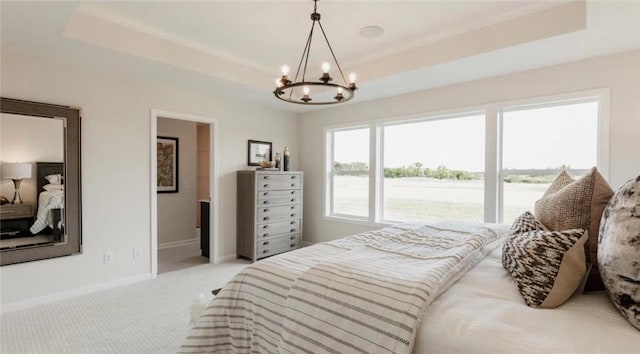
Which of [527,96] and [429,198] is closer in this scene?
[527,96]

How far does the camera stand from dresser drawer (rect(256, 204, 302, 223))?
446 centimetres

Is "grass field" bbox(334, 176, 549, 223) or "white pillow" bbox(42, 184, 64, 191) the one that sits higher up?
"white pillow" bbox(42, 184, 64, 191)

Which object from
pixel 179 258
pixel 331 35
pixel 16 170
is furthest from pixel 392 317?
pixel 179 258

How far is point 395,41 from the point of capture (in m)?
3.23

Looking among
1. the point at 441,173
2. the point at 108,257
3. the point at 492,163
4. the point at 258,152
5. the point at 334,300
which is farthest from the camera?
the point at 258,152

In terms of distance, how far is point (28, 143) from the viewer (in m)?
2.92

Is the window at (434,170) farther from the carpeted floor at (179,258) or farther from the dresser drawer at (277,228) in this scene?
the carpeted floor at (179,258)

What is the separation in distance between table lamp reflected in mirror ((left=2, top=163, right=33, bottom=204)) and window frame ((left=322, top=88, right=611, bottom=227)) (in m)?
3.70

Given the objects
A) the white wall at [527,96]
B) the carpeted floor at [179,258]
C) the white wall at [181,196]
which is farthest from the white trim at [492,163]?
the white wall at [181,196]

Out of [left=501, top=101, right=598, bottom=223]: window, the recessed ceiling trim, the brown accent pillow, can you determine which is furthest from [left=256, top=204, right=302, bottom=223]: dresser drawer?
the brown accent pillow

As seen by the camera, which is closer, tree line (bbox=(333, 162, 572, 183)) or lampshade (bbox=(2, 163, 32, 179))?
lampshade (bbox=(2, 163, 32, 179))

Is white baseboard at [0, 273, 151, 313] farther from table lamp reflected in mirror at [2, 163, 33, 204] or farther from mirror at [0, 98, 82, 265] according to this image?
table lamp reflected in mirror at [2, 163, 33, 204]

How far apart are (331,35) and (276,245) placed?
3.07 meters

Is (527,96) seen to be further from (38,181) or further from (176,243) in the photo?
(176,243)
